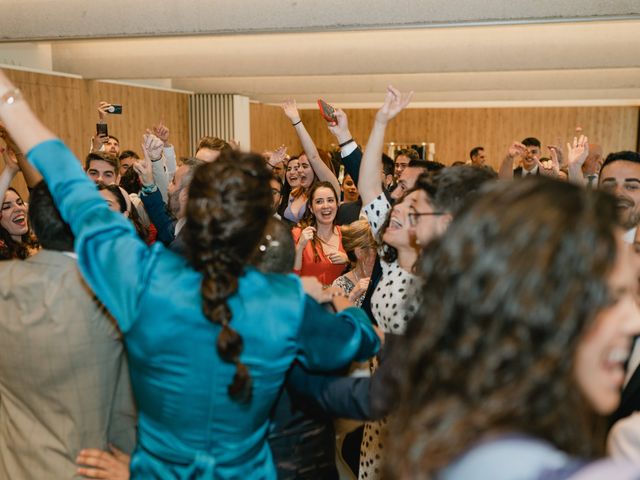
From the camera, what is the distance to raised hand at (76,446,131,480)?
1.53 metres

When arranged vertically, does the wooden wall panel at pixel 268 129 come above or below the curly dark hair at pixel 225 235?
above

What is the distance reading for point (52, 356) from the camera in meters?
1.50

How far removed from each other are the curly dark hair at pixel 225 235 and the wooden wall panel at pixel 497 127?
47.0 ft

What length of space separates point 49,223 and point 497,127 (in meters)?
14.4

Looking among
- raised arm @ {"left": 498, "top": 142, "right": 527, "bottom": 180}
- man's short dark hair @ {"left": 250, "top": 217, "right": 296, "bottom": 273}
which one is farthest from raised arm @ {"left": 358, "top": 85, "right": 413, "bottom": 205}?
raised arm @ {"left": 498, "top": 142, "right": 527, "bottom": 180}

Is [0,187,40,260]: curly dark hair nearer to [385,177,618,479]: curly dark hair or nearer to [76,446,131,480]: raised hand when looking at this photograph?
[76,446,131,480]: raised hand

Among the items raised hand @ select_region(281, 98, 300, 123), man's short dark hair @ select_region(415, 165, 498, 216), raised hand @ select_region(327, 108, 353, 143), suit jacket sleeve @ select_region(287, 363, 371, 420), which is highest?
raised hand @ select_region(281, 98, 300, 123)

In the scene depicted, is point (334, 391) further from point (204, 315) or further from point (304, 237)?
point (304, 237)

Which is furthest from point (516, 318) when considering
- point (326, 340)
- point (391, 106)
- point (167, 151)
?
point (167, 151)

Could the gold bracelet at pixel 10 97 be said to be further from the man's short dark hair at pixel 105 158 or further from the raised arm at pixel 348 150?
the man's short dark hair at pixel 105 158

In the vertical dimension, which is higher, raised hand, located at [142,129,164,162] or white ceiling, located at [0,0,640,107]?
white ceiling, located at [0,0,640,107]

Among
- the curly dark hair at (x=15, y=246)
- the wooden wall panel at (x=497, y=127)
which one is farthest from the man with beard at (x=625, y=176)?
the wooden wall panel at (x=497, y=127)

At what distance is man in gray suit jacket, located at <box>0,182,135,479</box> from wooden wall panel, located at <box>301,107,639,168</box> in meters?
14.3

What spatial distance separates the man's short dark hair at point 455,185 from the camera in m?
1.84
